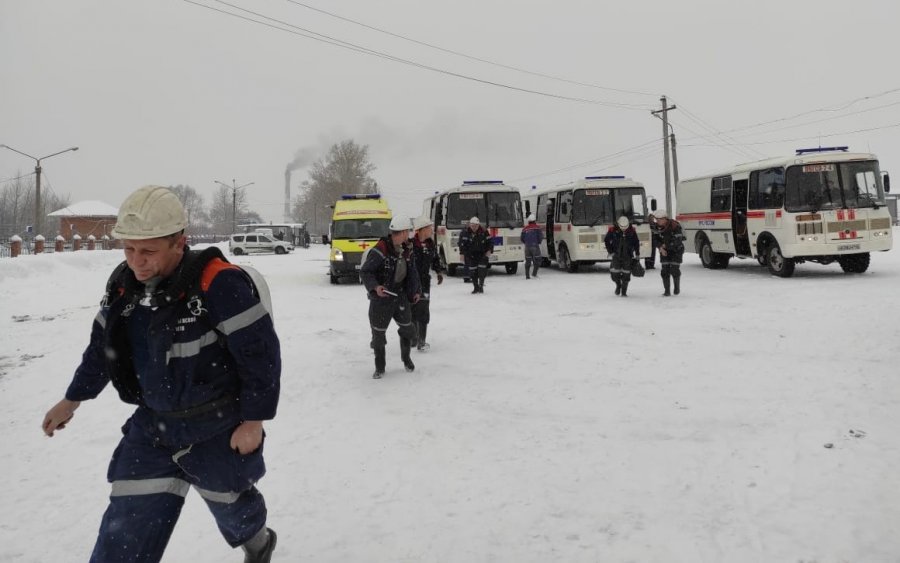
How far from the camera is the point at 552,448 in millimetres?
4883

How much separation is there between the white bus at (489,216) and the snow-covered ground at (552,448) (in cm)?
1007

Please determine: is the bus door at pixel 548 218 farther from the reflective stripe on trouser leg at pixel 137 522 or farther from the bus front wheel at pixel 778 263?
the reflective stripe on trouser leg at pixel 137 522

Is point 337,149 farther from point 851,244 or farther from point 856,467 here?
point 856,467

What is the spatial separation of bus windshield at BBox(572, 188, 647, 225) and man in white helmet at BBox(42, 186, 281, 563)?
18.2 metres

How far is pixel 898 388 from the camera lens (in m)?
5.91

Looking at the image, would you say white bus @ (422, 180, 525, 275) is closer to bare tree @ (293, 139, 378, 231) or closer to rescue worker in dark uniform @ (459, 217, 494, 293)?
rescue worker in dark uniform @ (459, 217, 494, 293)

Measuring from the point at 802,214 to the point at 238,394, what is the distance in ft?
49.7

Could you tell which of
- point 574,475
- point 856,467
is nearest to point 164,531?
point 574,475

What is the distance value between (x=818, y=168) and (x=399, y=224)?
39.8 ft

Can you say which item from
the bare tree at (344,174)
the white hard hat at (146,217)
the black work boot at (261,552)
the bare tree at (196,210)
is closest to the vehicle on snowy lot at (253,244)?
the bare tree at (344,174)

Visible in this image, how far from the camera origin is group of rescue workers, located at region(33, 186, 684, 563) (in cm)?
241

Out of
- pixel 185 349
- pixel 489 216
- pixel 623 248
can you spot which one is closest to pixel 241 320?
pixel 185 349

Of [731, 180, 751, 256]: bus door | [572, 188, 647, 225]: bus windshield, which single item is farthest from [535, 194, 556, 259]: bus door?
[731, 180, 751, 256]: bus door

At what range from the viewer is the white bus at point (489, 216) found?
20156 millimetres
